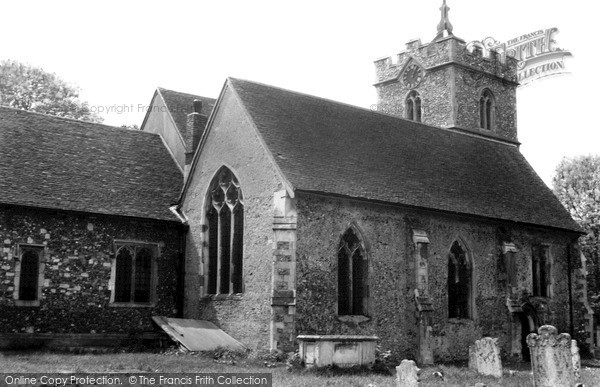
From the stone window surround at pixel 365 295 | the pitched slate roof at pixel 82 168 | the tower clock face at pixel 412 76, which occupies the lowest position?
the stone window surround at pixel 365 295

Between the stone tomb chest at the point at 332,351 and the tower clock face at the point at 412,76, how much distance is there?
23.3m

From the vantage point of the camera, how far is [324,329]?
2248 cm

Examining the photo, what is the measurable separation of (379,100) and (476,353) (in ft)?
77.4

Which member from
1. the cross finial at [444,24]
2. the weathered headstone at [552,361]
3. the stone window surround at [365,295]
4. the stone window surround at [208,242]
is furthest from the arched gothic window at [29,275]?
the cross finial at [444,24]

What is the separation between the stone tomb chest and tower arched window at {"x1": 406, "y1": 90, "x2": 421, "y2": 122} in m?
22.4

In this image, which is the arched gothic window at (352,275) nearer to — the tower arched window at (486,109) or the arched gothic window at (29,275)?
the arched gothic window at (29,275)

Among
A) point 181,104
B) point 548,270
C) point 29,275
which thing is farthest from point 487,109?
point 29,275

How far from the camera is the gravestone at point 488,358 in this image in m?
19.4

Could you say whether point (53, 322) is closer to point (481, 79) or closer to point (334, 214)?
point (334, 214)

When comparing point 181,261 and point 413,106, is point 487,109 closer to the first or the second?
point 413,106

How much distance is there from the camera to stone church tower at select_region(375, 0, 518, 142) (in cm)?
3859

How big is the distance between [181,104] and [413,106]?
1441 cm

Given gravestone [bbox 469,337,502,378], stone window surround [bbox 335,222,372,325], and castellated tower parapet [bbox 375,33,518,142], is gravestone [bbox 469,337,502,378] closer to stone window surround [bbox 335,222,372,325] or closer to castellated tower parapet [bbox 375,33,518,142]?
stone window surround [bbox 335,222,372,325]

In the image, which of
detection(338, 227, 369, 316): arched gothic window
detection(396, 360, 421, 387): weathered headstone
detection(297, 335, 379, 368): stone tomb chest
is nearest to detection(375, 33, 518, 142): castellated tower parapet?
detection(338, 227, 369, 316): arched gothic window
